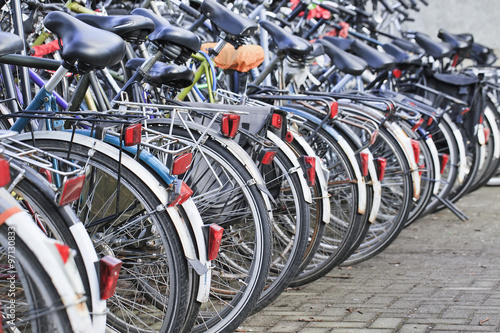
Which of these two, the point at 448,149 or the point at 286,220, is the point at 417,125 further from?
the point at 286,220

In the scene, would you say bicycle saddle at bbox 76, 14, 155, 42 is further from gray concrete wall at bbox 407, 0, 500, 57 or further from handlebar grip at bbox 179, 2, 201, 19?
gray concrete wall at bbox 407, 0, 500, 57

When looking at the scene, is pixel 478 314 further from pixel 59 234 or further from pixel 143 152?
pixel 59 234

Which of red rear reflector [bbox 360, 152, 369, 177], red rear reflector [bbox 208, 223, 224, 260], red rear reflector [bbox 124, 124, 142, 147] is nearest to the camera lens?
red rear reflector [bbox 124, 124, 142, 147]

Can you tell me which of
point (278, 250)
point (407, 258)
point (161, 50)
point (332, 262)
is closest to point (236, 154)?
point (161, 50)

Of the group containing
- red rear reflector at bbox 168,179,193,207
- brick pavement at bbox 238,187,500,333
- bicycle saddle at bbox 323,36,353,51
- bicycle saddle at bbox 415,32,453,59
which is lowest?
brick pavement at bbox 238,187,500,333

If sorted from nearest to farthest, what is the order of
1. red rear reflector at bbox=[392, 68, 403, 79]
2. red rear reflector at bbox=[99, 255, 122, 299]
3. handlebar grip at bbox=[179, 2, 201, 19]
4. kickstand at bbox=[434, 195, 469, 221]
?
red rear reflector at bbox=[99, 255, 122, 299]
handlebar grip at bbox=[179, 2, 201, 19]
kickstand at bbox=[434, 195, 469, 221]
red rear reflector at bbox=[392, 68, 403, 79]

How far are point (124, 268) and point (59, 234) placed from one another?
80cm

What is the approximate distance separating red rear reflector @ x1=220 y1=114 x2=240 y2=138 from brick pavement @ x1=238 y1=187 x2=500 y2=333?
85cm

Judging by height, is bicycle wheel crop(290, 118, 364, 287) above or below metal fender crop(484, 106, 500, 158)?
below

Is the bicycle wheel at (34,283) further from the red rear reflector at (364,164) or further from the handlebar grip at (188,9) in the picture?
the handlebar grip at (188,9)

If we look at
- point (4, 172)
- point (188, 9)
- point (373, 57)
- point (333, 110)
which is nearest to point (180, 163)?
point (4, 172)

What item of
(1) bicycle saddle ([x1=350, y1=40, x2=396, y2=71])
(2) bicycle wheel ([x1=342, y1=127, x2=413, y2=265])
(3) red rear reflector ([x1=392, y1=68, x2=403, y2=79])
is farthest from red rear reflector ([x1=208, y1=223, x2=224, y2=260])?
(3) red rear reflector ([x1=392, y1=68, x2=403, y2=79])


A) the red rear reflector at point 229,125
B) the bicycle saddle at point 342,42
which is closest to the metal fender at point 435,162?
the bicycle saddle at point 342,42

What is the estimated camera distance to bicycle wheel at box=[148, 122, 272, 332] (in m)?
2.97
